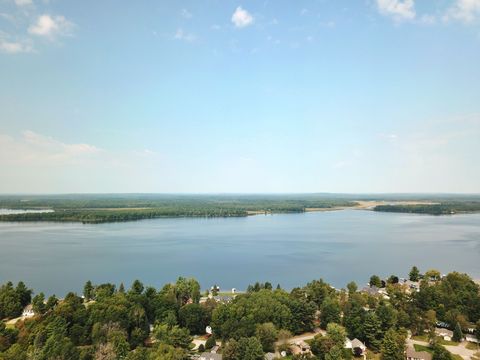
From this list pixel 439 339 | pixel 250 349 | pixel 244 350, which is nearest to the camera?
pixel 250 349

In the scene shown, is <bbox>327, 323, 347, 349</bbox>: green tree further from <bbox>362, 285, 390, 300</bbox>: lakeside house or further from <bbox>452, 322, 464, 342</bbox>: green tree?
<bbox>362, 285, 390, 300</bbox>: lakeside house

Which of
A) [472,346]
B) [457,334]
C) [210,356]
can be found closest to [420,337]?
[457,334]

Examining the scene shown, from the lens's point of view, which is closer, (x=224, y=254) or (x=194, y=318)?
(x=194, y=318)

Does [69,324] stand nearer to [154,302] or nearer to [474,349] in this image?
[154,302]

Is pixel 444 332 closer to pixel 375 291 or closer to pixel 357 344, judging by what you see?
pixel 357 344

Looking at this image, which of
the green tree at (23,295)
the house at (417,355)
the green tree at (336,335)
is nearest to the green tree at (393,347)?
the house at (417,355)

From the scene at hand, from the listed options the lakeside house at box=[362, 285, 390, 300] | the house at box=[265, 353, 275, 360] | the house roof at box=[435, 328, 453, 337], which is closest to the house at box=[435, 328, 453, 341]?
the house roof at box=[435, 328, 453, 337]

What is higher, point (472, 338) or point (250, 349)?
point (250, 349)
